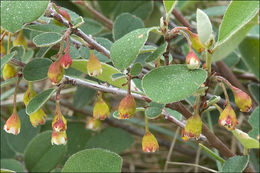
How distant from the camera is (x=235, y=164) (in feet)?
3.08

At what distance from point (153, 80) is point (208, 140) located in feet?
0.98

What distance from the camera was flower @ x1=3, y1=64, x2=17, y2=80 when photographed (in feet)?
2.95

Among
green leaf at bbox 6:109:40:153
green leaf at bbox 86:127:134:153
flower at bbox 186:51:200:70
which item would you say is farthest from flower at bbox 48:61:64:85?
green leaf at bbox 86:127:134:153

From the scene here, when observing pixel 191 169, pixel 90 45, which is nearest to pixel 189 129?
pixel 90 45

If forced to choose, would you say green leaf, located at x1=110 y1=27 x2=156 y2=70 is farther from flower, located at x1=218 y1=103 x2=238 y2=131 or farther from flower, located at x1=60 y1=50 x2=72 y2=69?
flower, located at x1=218 y1=103 x2=238 y2=131

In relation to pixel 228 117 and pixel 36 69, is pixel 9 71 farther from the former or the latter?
pixel 228 117

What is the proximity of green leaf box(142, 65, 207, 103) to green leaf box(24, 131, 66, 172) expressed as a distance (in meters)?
0.51

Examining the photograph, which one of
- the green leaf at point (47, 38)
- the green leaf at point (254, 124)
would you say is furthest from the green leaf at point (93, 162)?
the green leaf at point (254, 124)

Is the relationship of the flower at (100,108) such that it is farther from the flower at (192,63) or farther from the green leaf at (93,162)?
the flower at (192,63)

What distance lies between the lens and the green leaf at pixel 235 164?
36.7 inches

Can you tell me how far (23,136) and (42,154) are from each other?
156 millimetres

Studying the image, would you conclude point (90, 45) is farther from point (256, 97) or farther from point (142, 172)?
point (142, 172)

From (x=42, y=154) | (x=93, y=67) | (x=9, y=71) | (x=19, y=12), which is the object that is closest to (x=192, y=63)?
(x=93, y=67)

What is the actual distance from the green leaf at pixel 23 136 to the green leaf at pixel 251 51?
0.71 m
